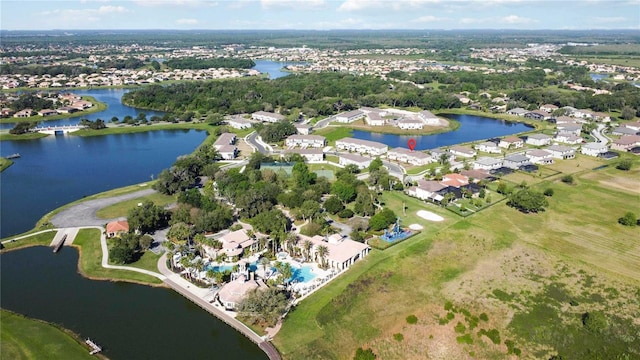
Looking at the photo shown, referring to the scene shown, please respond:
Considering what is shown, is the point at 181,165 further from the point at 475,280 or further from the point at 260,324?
the point at 475,280

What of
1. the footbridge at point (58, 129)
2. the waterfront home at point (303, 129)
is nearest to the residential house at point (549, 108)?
the waterfront home at point (303, 129)

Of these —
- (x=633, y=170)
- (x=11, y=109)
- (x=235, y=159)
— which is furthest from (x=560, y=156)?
(x=11, y=109)

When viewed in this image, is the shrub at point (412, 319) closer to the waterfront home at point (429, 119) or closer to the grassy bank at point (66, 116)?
the waterfront home at point (429, 119)

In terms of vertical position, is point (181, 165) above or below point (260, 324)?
above

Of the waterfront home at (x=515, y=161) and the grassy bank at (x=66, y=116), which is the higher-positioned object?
the grassy bank at (x=66, y=116)

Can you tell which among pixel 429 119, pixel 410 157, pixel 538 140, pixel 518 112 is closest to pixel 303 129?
pixel 410 157

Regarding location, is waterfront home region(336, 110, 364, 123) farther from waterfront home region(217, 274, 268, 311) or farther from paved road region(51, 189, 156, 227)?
waterfront home region(217, 274, 268, 311)

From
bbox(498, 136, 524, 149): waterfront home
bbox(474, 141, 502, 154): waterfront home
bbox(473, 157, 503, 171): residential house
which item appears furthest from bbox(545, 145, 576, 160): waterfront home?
bbox(473, 157, 503, 171): residential house
